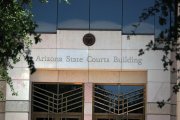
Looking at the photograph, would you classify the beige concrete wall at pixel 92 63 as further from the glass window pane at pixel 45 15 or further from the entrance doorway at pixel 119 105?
the entrance doorway at pixel 119 105

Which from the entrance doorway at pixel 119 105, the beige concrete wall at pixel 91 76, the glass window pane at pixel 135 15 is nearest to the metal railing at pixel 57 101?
the beige concrete wall at pixel 91 76

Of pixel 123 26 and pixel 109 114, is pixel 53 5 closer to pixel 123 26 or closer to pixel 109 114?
pixel 123 26

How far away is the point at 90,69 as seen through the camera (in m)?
24.7

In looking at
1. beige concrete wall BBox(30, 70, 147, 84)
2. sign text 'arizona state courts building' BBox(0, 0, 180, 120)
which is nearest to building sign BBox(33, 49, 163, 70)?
sign text 'arizona state courts building' BBox(0, 0, 180, 120)

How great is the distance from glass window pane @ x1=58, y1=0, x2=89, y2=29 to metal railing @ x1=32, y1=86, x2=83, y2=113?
3.01 m

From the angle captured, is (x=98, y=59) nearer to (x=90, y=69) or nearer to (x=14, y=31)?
(x=90, y=69)

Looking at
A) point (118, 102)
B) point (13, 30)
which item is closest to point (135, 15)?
point (118, 102)

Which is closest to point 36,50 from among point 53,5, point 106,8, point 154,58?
point 53,5

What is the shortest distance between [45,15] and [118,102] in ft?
17.5

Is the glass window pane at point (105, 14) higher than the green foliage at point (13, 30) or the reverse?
higher

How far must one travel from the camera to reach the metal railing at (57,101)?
24828mm

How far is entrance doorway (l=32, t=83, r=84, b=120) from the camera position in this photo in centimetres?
2483

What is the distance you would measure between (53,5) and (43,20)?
0.88 metres

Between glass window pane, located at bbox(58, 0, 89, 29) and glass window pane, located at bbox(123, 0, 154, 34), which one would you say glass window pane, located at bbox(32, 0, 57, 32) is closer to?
glass window pane, located at bbox(58, 0, 89, 29)
